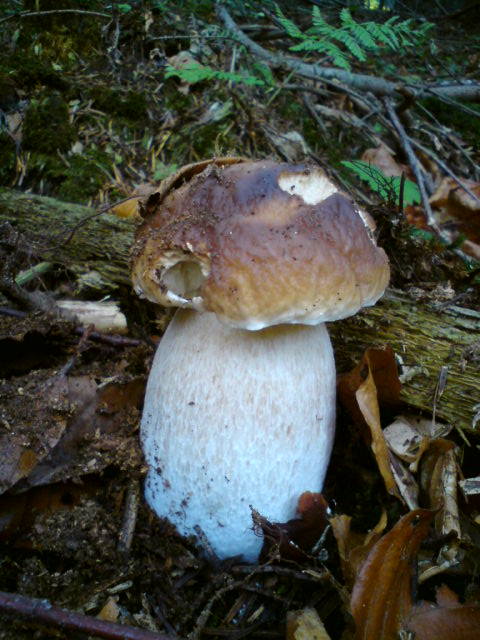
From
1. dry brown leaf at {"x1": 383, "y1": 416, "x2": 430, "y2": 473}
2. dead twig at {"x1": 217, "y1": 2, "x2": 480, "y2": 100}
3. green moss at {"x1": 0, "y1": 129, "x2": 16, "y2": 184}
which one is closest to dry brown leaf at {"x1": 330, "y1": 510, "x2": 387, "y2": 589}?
dry brown leaf at {"x1": 383, "y1": 416, "x2": 430, "y2": 473}

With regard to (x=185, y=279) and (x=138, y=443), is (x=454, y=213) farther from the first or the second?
(x=138, y=443)

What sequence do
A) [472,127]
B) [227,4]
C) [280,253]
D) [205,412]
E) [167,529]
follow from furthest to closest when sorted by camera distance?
1. [227,4]
2. [472,127]
3. [167,529]
4. [205,412]
5. [280,253]

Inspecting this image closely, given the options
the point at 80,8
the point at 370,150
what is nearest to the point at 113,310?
the point at 370,150

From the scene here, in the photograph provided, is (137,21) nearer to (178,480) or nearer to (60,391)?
(60,391)

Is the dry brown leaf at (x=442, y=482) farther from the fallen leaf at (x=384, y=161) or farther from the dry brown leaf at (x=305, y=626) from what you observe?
the fallen leaf at (x=384, y=161)

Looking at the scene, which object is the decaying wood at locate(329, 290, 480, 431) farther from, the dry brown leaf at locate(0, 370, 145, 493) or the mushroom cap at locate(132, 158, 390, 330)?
the dry brown leaf at locate(0, 370, 145, 493)

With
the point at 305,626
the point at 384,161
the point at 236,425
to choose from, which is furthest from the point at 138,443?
the point at 384,161
